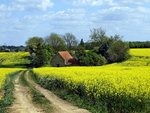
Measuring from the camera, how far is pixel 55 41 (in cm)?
17400

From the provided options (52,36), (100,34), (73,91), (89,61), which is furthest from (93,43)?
(73,91)

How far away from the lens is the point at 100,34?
5935 inches

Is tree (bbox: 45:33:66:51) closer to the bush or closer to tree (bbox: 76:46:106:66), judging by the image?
tree (bbox: 76:46:106:66)

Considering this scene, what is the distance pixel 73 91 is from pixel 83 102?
14.9ft

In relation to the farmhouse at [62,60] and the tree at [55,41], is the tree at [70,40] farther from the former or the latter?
the farmhouse at [62,60]

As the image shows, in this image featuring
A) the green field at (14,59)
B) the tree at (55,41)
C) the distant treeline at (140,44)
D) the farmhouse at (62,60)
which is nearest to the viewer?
the farmhouse at (62,60)

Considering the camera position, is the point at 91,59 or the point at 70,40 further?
the point at 70,40

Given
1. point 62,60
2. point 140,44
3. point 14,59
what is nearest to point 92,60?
point 62,60

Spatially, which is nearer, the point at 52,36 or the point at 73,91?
the point at 73,91

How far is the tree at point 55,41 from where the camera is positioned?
6333 inches

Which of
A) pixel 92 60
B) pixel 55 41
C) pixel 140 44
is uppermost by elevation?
pixel 55 41

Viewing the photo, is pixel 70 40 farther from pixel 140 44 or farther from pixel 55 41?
pixel 140 44

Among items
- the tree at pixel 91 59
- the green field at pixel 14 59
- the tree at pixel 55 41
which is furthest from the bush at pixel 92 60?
the tree at pixel 55 41

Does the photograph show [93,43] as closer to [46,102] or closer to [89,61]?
[89,61]
